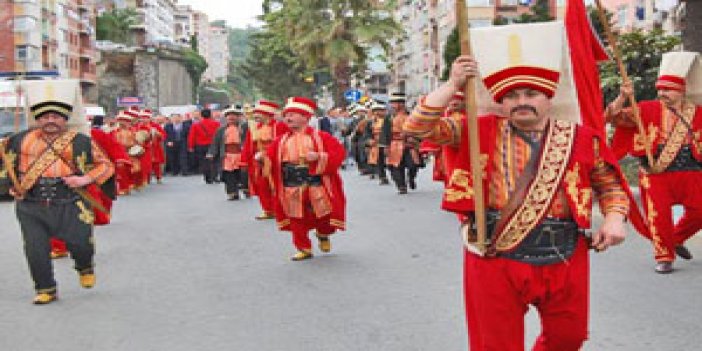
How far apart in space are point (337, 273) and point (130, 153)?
12.1 meters

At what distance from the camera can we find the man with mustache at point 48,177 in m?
8.02

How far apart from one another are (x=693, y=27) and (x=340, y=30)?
95.8 feet

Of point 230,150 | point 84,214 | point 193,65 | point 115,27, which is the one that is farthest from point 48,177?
point 193,65

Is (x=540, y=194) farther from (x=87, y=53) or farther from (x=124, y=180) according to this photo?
(x=87, y=53)

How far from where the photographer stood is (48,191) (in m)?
8.12

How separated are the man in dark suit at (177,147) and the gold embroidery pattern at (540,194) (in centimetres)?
2389

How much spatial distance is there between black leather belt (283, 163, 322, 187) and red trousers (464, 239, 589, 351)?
237 inches

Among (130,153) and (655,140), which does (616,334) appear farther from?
(130,153)

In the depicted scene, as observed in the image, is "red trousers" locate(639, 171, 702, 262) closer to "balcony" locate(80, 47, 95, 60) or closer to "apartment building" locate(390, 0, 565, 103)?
"apartment building" locate(390, 0, 565, 103)

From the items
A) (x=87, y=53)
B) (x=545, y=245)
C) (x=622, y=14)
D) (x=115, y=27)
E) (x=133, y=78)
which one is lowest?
(x=545, y=245)

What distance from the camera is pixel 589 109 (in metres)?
4.47

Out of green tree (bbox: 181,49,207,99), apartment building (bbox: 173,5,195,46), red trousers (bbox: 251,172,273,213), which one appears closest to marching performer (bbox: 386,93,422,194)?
red trousers (bbox: 251,172,273,213)

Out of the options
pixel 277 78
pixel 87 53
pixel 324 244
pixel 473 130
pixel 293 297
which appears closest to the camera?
pixel 473 130

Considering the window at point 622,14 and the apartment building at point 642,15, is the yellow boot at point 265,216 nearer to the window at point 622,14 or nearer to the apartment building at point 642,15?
the apartment building at point 642,15
